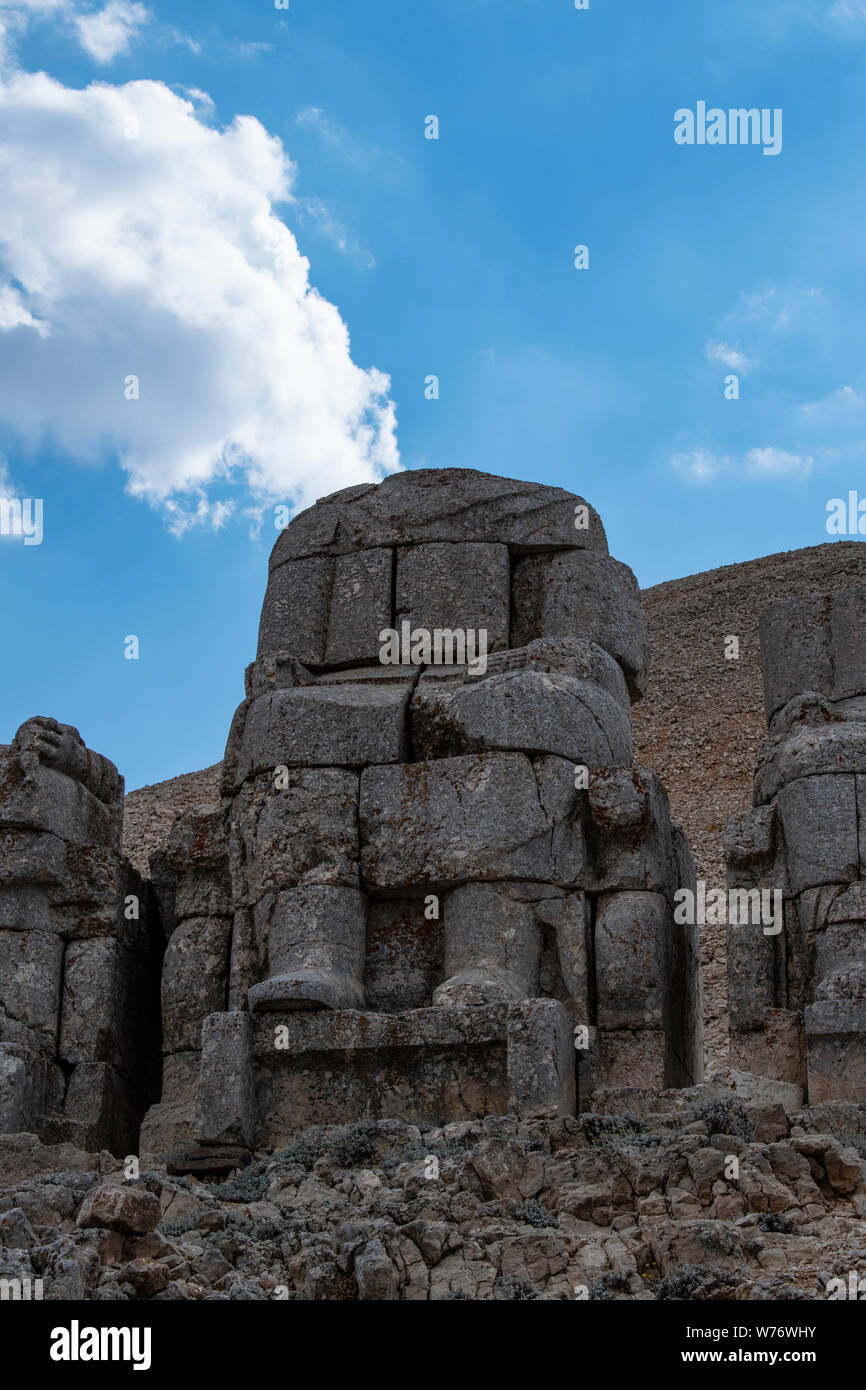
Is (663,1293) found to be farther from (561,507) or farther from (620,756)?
(561,507)

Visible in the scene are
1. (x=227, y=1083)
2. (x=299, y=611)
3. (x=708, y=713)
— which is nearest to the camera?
(x=227, y=1083)

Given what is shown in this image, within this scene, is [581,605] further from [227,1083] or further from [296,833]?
[227,1083]

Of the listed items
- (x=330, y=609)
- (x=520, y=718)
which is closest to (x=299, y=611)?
(x=330, y=609)

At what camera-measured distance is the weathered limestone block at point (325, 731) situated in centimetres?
1040

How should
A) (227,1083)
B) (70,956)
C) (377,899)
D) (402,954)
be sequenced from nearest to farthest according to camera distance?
(227,1083)
(402,954)
(377,899)
(70,956)

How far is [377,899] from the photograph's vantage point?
10.3 meters

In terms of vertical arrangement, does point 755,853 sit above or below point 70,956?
above

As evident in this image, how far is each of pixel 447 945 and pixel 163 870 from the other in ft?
7.41

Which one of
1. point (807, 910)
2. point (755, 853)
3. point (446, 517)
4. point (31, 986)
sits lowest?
point (31, 986)

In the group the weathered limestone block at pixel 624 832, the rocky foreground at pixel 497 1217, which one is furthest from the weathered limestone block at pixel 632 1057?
the rocky foreground at pixel 497 1217

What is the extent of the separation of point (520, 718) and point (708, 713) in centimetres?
3562

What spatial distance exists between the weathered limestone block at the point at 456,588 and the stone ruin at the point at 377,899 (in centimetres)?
2

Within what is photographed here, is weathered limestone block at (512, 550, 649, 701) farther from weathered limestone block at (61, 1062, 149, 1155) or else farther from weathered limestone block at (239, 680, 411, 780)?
weathered limestone block at (61, 1062, 149, 1155)
